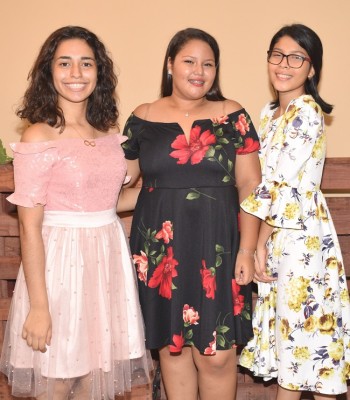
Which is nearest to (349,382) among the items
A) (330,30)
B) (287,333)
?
(287,333)

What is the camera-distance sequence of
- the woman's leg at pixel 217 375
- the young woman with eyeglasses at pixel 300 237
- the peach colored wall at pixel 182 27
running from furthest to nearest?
the peach colored wall at pixel 182 27
the woman's leg at pixel 217 375
the young woman with eyeglasses at pixel 300 237

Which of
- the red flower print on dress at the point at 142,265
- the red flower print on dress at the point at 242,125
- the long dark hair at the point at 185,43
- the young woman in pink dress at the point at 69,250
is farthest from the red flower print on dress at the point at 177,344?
the long dark hair at the point at 185,43

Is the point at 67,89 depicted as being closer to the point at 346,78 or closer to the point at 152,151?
the point at 152,151

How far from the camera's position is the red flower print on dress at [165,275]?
2156 mm

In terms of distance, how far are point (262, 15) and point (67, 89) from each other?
107cm

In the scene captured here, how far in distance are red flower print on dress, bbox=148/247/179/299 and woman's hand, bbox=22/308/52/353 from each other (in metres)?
0.41

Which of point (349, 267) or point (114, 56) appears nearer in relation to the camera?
point (349, 267)

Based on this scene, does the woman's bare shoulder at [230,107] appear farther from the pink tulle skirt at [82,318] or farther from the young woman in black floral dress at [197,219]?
the pink tulle skirt at [82,318]

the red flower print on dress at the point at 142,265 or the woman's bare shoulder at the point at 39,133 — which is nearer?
the woman's bare shoulder at the point at 39,133

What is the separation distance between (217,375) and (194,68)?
103 centimetres

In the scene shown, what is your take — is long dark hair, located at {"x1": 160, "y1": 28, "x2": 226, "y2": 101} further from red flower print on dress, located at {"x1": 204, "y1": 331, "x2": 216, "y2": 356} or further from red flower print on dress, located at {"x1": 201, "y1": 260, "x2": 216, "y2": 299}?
red flower print on dress, located at {"x1": 204, "y1": 331, "x2": 216, "y2": 356}

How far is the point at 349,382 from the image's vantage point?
8.67ft

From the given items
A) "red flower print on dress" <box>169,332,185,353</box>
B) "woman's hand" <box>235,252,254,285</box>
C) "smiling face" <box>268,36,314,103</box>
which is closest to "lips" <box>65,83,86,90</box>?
"smiling face" <box>268,36,314,103</box>

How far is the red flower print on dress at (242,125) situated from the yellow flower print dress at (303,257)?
0.33 feet
